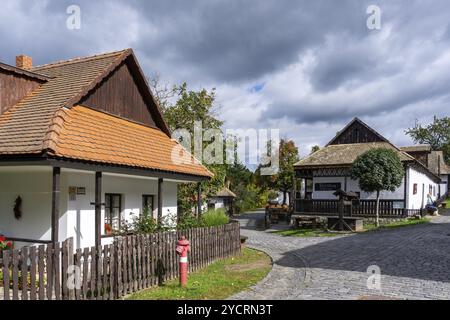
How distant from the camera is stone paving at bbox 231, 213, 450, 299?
7.93m

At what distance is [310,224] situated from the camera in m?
23.6

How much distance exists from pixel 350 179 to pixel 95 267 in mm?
21355

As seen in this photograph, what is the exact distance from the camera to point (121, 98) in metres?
13.1

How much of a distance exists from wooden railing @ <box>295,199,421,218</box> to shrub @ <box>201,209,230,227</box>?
12.0 m

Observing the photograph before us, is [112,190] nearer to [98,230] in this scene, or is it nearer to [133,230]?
[133,230]

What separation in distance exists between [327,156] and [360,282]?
19.3 m

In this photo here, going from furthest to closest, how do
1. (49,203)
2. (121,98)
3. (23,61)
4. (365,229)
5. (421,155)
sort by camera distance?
1. (421,155)
2. (365,229)
3. (23,61)
4. (121,98)
5. (49,203)

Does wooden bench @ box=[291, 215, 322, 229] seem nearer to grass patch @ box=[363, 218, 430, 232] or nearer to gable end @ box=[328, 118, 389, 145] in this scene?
grass patch @ box=[363, 218, 430, 232]

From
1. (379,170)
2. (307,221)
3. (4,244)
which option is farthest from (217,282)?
(307,221)

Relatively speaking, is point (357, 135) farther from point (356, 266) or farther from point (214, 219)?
point (356, 266)

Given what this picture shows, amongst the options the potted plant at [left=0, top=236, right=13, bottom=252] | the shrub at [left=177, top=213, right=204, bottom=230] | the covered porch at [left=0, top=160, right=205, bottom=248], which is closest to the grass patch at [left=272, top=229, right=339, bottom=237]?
the shrub at [left=177, top=213, right=204, bottom=230]

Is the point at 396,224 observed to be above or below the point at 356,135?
below

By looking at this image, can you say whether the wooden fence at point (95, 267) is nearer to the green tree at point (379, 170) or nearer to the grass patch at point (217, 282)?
the grass patch at point (217, 282)
